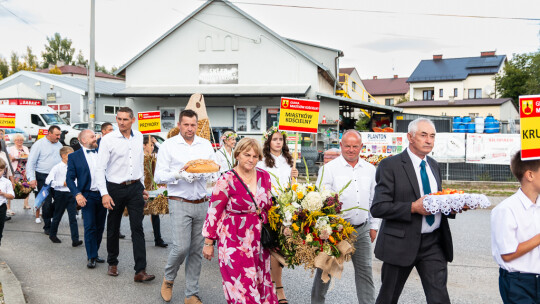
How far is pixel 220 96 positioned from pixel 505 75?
5258 cm

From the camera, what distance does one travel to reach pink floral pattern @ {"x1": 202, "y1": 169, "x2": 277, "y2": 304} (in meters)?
4.42

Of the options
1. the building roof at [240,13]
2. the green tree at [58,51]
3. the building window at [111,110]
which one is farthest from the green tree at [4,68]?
the building roof at [240,13]

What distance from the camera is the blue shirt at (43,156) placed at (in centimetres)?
998

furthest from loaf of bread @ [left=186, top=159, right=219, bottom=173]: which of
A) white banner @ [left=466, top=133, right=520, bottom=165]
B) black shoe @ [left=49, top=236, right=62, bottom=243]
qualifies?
white banner @ [left=466, top=133, right=520, bottom=165]

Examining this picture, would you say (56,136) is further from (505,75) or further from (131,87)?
(505,75)

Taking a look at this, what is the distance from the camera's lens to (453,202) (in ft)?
12.1

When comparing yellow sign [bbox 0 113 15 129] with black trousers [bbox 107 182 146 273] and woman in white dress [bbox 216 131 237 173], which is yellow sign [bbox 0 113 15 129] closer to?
woman in white dress [bbox 216 131 237 173]

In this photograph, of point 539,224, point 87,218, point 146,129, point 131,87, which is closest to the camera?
point 539,224

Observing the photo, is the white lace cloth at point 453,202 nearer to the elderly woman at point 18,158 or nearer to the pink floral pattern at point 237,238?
the pink floral pattern at point 237,238

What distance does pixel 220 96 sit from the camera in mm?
27672

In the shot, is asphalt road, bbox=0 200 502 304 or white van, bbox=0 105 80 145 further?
white van, bbox=0 105 80 145

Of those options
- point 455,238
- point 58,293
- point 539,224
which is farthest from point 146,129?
point 539,224

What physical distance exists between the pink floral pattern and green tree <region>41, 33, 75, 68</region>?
93607 mm

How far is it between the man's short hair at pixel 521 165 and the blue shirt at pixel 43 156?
9.25 metres
